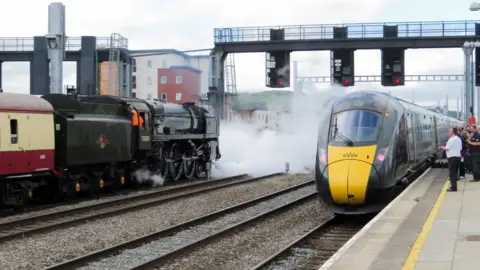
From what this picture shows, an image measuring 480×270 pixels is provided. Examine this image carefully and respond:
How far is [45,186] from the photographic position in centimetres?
1585

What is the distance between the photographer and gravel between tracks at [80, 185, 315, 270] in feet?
29.0

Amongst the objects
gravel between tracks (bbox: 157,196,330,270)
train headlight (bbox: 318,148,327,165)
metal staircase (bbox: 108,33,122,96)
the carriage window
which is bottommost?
gravel between tracks (bbox: 157,196,330,270)

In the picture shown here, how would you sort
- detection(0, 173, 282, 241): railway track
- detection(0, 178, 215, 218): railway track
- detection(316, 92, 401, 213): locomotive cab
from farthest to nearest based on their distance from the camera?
detection(0, 178, 215, 218): railway track < detection(316, 92, 401, 213): locomotive cab < detection(0, 173, 282, 241): railway track

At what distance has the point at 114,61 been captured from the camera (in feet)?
111

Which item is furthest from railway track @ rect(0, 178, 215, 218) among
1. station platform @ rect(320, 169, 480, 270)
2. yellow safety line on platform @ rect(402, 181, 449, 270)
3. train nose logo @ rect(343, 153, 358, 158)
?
yellow safety line on platform @ rect(402, 181, 449, 270)

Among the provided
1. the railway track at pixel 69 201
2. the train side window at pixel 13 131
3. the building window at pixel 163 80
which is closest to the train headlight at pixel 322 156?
the train side window at pixel 13 131

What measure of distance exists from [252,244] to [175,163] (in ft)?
41.8

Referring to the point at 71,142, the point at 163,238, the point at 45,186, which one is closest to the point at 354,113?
the point at 163,238

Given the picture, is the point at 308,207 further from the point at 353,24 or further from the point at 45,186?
the point at 353,24

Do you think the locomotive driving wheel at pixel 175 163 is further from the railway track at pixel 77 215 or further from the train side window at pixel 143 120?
the railway track at pixel 77 215

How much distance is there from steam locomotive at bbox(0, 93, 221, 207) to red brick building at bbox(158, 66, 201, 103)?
1553 inches

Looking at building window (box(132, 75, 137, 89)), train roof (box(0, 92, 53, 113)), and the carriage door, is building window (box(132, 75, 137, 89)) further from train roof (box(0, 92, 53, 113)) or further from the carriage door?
the carriage door

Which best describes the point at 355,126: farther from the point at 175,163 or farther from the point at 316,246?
the point at 175,163

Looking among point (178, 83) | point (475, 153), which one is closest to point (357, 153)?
point (475, 153)
